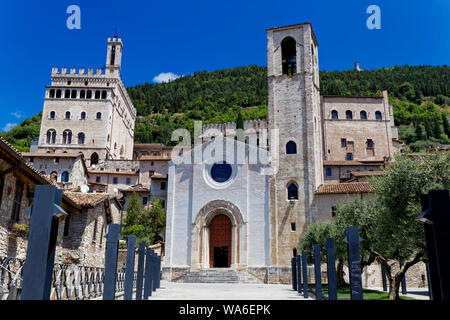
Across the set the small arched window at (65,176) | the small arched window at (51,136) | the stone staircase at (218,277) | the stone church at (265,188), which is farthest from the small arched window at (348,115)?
the small arched window at (51,136)

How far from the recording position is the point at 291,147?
38.8 m

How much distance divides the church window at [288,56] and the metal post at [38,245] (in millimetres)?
39095

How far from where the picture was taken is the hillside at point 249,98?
355 feet

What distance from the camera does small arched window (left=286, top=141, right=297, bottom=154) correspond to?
1518 inches

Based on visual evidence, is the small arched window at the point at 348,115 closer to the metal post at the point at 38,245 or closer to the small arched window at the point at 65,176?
the small arched window at the point at 65,176

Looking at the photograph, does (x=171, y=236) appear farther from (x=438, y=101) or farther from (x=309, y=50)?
(x=438, y=101)

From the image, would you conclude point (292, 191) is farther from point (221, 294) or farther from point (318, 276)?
point (318, 276)

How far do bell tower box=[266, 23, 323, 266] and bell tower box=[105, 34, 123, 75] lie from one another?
47383 millimetres

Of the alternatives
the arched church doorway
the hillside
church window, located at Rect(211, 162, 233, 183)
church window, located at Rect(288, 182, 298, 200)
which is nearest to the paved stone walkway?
the arched church doorway

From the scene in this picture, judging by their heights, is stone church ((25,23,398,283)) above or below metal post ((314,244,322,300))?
above

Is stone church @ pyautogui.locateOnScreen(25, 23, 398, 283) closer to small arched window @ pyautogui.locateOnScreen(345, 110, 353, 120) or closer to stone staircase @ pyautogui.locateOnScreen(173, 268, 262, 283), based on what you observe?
stone staircase @ pyautogui.locateOnScreen(173, 268, 262, 283)

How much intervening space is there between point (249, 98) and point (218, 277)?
11500 cm
